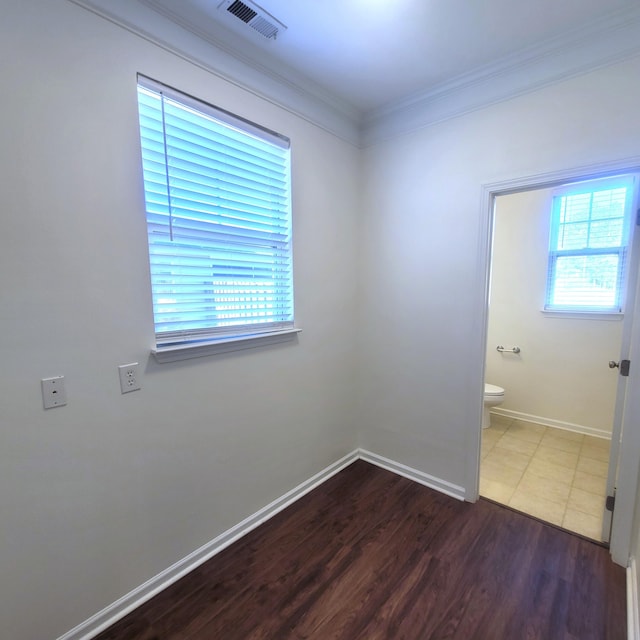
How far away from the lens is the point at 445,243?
216 cm

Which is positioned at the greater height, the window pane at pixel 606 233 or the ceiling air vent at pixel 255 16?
the ceiling air vent at pixel 255 16

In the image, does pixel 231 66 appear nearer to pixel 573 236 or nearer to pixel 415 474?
pixel 415 474

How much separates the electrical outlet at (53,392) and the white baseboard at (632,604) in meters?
2.50

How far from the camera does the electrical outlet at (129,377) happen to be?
1398 millimetres

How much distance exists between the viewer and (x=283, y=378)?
2.10 metres

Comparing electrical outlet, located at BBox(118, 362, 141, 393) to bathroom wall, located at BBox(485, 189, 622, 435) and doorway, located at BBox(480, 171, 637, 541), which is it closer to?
doorway, located at BBox(480, 171, 637, 541)

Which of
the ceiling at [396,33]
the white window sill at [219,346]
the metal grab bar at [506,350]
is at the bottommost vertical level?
the metal grab bar at [506,350]

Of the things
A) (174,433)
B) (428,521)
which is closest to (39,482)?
(174,433)

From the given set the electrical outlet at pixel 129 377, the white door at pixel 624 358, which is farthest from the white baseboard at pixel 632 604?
the electrical outlet at pixel 129 377

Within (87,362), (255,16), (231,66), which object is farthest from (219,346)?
(255,16)

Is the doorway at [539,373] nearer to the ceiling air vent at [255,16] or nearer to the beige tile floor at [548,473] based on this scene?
the beige tile floor at [548,473]

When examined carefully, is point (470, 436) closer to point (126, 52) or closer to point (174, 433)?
point (174, 433)

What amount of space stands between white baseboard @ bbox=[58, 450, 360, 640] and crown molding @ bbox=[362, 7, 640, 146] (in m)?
2.68

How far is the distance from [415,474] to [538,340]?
2057mm
